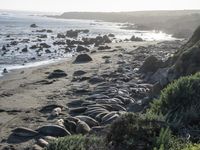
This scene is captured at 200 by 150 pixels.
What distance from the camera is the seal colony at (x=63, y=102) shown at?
13.4 metres

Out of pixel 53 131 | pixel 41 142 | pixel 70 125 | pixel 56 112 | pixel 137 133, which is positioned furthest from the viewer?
pixel 56 112

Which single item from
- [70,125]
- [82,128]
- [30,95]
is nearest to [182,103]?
[82,128]

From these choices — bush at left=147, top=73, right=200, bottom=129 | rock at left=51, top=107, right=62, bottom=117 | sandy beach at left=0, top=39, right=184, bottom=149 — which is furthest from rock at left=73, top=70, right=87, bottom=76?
bush at left=147, top=73, right=200, bottom=129

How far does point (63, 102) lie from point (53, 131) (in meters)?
5.09

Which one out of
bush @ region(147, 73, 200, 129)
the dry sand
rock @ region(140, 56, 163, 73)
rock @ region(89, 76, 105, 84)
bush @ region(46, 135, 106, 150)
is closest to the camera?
bush @ region(46, 135, 106, 150)

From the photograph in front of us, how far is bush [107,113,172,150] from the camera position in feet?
28.5

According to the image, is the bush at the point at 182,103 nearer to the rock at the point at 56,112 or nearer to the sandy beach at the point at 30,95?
the sandy beach at the point at 30,95

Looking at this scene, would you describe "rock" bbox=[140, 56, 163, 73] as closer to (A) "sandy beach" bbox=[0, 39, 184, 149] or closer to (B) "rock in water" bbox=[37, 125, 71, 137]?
(A) "sandy beach" bbox=[0, 39, 184, 149]

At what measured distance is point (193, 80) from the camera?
1176 cm

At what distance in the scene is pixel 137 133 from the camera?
8969 mm

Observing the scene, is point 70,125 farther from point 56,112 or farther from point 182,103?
point 182,103

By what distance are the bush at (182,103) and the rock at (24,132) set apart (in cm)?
390

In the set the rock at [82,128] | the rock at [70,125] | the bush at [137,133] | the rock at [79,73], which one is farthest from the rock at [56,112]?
the rock at [79,73]

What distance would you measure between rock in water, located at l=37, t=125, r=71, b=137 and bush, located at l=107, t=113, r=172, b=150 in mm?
4028
